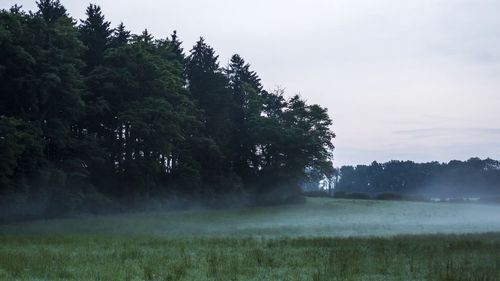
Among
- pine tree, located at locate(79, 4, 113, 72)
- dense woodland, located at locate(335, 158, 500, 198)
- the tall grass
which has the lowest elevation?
the tall grass

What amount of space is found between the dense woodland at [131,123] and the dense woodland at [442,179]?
133ft

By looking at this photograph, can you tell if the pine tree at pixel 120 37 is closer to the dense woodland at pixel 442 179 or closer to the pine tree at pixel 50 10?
the pine tree at pixel 50 10

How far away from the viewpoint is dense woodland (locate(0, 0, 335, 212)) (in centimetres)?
4544

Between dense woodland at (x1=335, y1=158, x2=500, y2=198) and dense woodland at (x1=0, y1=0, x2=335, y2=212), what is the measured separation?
40.6m

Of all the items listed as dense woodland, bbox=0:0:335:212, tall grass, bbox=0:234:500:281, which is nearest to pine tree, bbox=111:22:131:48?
dense woodland, bbox=0:0:335:212

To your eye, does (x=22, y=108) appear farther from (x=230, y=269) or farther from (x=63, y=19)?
(x=230, y=269)

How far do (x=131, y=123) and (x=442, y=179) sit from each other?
125 m

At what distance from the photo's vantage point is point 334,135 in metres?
98.0

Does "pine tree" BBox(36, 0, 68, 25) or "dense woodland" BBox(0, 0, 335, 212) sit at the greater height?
"pine tree" BBox(36, 0, 68, 25)

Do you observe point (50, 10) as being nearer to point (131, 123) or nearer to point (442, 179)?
point (131, 123)

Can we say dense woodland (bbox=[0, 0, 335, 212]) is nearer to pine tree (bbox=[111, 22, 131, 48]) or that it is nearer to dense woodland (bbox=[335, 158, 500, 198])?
pine tree (bbox=[111, 22, 131, 48])

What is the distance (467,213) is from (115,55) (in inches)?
1881

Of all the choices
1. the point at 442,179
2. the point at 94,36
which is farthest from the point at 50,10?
the point at 442,179

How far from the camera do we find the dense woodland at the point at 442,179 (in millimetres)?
145125
